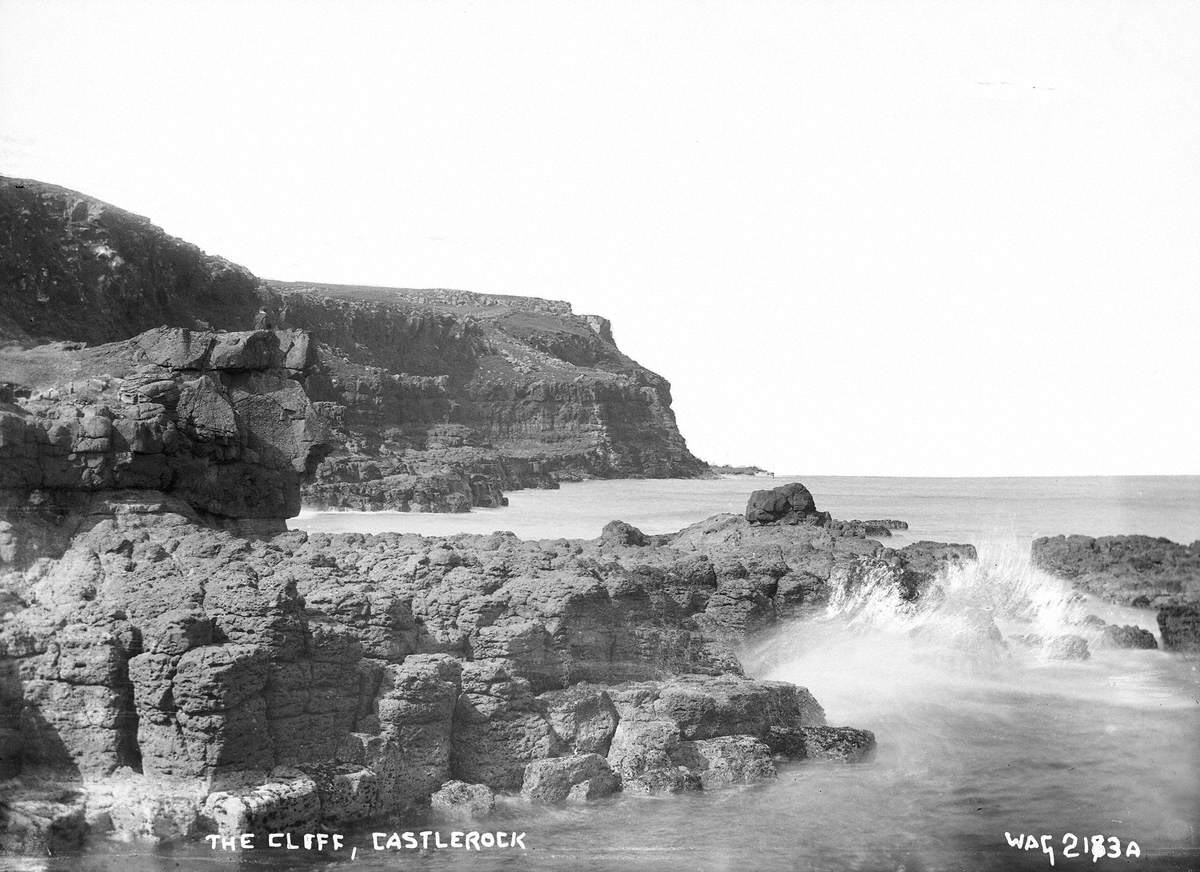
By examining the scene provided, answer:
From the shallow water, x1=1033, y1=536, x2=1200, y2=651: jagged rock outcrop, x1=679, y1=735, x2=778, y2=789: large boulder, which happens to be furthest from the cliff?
x1=679, y1=735, x2=778, y2=789: large boulder

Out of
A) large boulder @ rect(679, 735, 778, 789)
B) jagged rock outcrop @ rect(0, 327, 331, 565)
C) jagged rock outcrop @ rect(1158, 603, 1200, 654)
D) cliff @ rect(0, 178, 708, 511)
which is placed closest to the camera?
large boulder @ rect(679, 735, 778, 789)

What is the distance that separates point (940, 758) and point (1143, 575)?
4.17 m

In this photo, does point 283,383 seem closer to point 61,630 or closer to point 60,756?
point 61,630

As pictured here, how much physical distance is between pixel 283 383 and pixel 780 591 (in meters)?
4.82

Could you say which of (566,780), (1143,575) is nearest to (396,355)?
(566,780)

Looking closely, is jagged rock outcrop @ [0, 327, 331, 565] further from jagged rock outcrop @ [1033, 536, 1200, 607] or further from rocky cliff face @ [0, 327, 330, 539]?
jagged rock outcrop @ [1033, 536, 1200, 607]

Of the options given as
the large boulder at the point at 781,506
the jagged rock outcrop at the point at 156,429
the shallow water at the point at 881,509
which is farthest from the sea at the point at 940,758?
the jagged rock outcrop at the point at 156,429

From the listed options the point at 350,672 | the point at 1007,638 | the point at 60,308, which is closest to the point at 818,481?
the point at 1007,638

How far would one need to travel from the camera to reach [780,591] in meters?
9.40

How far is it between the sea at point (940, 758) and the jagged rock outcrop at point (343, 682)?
265 mm

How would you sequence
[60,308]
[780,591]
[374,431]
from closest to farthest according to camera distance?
[780,591] < [374,431] < [60,308]

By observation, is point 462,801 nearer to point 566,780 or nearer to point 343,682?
point 566,780

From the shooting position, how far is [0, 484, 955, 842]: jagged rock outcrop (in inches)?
207

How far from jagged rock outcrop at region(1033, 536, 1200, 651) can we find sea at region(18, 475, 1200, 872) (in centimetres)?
16
